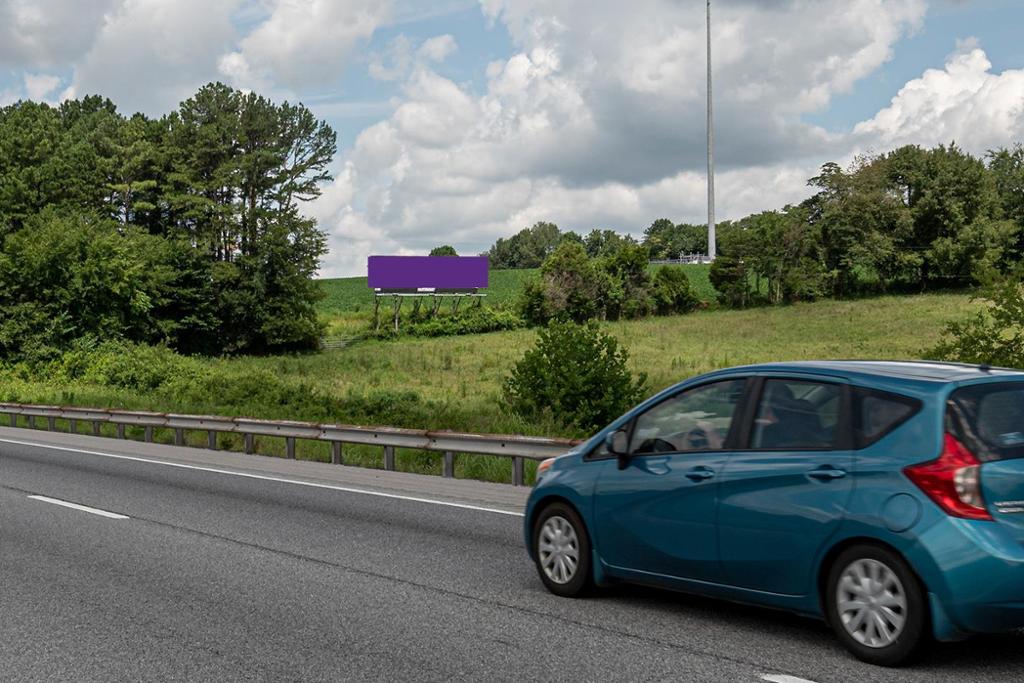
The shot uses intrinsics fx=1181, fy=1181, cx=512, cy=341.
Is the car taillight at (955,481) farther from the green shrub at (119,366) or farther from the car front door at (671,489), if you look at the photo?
the green shrub at (119,366)

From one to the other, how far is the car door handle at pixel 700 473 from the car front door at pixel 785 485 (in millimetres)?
116

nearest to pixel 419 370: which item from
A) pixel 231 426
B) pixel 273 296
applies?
pixel 273 296

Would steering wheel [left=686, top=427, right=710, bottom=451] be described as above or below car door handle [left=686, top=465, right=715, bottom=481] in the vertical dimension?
above

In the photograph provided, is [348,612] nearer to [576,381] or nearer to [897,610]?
[897,610]

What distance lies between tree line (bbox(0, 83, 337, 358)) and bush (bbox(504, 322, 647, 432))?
139ft

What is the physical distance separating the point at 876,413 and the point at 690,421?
1360 millimetres

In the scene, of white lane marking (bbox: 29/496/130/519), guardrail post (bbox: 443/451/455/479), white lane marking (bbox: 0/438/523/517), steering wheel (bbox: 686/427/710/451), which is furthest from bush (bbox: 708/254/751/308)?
steering wheel (bbox: 686/427/710/451)

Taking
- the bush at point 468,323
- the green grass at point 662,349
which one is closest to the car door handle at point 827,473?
the green grass at point 662,349

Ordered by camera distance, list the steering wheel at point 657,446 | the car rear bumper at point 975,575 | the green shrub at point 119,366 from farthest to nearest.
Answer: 1. the green shrub at point 119,366
2. the steering wheel at point 657,446
3. the car rear bumper at point 975,575

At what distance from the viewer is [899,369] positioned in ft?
21.2

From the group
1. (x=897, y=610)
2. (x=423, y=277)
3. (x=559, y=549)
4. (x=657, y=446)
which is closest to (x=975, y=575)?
(x=897, y=610)

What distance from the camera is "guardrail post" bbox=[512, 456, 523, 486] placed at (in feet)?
50.5

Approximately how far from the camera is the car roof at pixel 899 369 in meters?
6.22

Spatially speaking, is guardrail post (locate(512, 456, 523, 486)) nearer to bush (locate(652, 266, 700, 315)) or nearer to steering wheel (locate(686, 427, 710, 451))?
steering wheel (locate(686, 427, 710, 451))
